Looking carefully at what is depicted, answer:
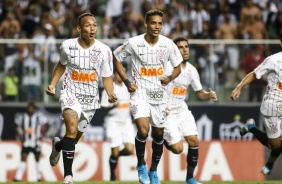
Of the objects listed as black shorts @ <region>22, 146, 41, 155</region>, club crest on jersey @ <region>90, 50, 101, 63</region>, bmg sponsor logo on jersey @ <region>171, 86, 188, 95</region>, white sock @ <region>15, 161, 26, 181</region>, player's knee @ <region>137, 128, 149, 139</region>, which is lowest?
white sock @ <region>15, 161, 26, 181</region>

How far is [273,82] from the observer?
58.8 ft

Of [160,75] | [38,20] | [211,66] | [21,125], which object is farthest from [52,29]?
[160,75]

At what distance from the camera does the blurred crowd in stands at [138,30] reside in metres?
25.4

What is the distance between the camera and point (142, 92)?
663 inches

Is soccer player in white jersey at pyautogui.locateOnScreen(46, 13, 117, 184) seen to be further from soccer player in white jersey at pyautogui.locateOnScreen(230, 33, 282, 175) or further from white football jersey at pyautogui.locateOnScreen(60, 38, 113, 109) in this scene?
soccer player in white jersey at pyautogui.locateOnScreen(230, 33, 282, 175)

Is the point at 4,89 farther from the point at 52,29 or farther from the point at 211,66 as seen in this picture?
the point at 211,66

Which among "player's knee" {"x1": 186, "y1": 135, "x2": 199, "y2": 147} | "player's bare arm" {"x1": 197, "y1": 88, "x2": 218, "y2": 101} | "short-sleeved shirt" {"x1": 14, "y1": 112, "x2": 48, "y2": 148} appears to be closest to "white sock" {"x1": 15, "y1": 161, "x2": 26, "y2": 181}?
"short-sleeved shirt" {"x1": 14, "y1": 112, "x2": 48, "y2": 148}

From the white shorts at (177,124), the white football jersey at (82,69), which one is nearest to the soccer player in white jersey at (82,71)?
the white football jersey at (82,69)

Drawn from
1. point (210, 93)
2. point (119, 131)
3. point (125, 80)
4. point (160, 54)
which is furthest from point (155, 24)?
point (119, 131)

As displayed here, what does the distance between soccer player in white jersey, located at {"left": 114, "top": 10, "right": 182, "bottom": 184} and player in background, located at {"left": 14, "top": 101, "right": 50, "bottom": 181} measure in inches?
352

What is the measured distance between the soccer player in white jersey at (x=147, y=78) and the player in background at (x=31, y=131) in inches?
352

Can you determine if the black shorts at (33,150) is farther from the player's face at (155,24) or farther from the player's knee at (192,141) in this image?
the player's face at (155,24)

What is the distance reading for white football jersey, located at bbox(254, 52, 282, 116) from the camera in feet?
58.3

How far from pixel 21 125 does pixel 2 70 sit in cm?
173
